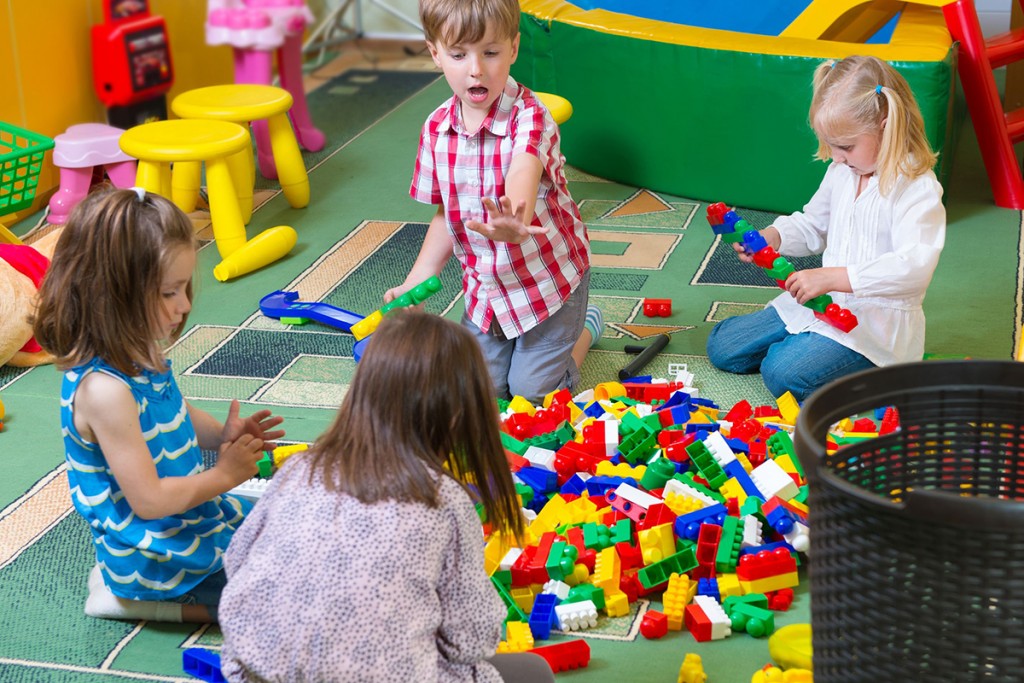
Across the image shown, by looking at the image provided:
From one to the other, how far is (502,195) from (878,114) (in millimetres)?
667

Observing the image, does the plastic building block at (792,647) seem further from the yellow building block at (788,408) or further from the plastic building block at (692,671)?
the yellow building block at (788,408)

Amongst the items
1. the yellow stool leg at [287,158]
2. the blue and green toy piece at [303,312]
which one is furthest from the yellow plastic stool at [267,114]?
the blue and green toy piece at [303,312]

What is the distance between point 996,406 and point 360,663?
71cm

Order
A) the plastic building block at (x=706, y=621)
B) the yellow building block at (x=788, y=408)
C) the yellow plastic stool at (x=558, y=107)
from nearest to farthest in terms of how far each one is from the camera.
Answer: the plastic building block at (x=706, y=621), the yellow building block at (x=788, y=408), the yellow plastic stool at (x=558, y=107)

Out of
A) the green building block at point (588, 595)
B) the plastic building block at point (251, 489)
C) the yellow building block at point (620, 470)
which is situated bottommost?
the plastic building block at point (251, 489)

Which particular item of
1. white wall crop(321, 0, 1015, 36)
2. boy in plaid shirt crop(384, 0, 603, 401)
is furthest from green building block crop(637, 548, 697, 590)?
white wall crop(321, 0, 1015, 36)

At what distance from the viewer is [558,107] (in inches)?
123

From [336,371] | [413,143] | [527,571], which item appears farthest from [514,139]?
[413,143]

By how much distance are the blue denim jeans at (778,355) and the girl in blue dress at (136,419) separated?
1.01 meters

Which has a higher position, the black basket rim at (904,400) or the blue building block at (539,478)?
the black basket rim at (904,400)

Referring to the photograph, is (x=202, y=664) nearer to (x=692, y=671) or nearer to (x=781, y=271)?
(x=692, y=671)

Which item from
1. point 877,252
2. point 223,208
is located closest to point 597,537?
point 877,252

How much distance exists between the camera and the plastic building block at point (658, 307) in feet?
8.48

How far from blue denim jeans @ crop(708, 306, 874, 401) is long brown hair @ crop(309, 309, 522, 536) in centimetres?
112
